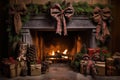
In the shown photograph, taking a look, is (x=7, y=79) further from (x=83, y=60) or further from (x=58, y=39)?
(x=58, y=39)

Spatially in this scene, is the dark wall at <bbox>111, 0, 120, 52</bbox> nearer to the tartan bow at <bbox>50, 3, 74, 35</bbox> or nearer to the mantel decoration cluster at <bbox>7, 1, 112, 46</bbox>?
the mantel decoration cluster at <bbox>7, 1, 112, 46</bbox>

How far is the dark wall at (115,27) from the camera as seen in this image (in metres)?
5.98

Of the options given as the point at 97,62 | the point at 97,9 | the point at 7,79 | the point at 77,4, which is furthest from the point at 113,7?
the point at 7,79

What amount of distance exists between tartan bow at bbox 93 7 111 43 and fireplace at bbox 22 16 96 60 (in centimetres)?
17

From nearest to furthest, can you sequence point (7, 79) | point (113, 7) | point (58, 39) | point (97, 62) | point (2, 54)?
point (7, 79) < point (97, 62) < point (113, 7) < point (2, 54) < point (58, 39)

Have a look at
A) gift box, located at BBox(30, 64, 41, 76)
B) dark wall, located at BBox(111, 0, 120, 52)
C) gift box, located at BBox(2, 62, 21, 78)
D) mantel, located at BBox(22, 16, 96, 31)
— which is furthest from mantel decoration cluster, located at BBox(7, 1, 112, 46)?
gift box, located at BBox(30, 64, 41, 76)

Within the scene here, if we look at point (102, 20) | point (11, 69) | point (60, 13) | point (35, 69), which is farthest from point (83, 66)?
point (11, 69)

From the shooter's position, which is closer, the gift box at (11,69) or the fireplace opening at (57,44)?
the gift box at (11,69)

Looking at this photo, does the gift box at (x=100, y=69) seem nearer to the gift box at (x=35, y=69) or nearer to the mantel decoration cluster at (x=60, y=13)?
the mantel decoration cluster at (x=60, y=13)

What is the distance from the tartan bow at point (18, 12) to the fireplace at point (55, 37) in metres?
0.18

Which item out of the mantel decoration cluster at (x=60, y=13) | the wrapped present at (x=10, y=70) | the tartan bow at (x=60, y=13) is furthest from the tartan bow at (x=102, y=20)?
the wrapped present at (x=10, y=70)

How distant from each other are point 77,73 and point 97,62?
0.61 m

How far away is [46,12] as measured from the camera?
5.30 m

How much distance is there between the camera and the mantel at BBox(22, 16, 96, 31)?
5336mm
